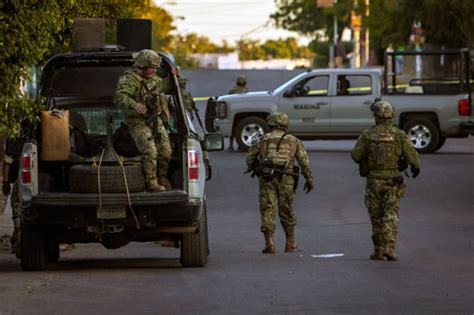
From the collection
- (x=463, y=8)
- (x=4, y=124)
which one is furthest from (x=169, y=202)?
(x=463, y=8)

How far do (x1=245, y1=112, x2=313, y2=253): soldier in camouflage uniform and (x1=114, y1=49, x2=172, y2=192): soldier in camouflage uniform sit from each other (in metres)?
2.31

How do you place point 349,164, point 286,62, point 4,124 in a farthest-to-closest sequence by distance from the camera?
point 286,62, point 349,164, point 4,124

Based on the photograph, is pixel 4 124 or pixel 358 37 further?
pixel 358 37

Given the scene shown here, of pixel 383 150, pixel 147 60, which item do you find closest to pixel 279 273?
pixel 383 150

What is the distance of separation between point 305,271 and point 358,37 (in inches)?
2679

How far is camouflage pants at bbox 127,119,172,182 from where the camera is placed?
1233 cm

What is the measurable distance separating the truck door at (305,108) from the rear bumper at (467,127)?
298 centimetres

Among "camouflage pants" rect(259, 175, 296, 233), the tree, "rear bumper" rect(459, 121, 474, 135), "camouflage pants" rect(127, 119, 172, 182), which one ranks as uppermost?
the tree

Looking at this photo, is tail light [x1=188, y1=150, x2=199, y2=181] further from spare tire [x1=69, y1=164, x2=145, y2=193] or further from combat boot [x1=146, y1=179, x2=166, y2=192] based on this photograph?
spare tire [x1=69, y1=164, x2=145, y2=193]

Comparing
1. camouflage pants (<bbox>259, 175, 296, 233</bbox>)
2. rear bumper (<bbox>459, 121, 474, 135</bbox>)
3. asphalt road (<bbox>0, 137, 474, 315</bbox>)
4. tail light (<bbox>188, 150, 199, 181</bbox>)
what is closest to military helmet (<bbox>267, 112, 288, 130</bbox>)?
camouflage pants (<bbox>259, 175, 296, 233</bbox>)

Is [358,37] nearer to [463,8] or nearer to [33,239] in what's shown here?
[463,8]

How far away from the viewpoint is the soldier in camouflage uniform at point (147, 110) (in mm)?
12406

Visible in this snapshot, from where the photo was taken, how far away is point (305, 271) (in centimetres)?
1252

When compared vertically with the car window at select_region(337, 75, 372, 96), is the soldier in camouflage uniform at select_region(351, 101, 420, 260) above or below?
below
